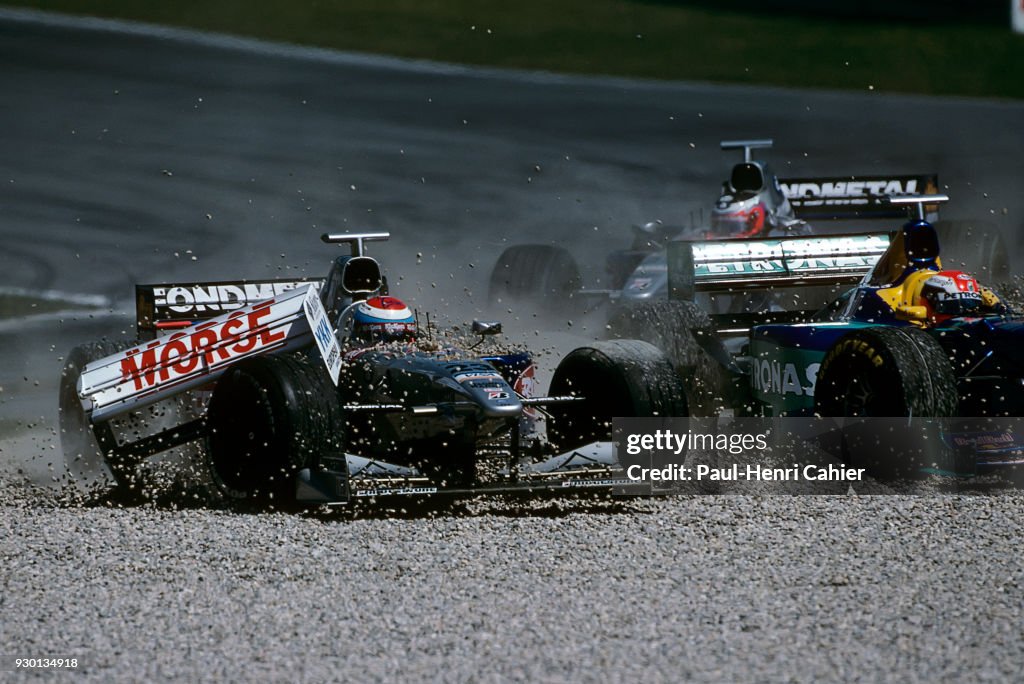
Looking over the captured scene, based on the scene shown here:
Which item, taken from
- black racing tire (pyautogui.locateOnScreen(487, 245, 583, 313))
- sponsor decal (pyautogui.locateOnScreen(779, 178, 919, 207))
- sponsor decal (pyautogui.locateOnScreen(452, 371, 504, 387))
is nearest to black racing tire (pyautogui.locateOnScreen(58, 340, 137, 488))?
sponsor decal (pyautogui.locateOnScreen(452, 371, 504, 387))

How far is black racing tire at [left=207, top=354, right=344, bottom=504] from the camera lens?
272 inches

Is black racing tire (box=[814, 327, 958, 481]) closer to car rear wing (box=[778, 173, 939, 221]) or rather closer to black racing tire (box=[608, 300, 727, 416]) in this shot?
black racing tire (box=[608, 300, 727, 416])

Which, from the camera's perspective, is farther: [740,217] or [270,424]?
Answer: [740,217]

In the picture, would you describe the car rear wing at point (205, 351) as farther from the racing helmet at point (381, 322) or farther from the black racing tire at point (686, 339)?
the black racing tire at point (686, 339)

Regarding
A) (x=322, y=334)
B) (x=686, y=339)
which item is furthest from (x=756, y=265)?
(x=322, y=334)

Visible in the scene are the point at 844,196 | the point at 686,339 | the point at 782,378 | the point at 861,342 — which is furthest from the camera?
the point at 844,196

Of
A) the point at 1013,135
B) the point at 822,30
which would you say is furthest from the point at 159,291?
the point at 1013,135

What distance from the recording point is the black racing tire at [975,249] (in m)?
13.8

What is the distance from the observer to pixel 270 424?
6957mm

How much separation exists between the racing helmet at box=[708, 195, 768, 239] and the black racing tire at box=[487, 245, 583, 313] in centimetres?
154

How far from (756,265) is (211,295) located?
3992 millimetres

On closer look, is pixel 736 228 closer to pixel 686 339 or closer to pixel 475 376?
pixel 686 339

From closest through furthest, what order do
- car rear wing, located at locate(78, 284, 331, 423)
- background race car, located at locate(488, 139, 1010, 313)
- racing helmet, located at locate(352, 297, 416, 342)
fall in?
car rear wing, located at locate(78, 284, 331, 423) → racing helmet, located at locate(352, 297, 416, 342) → background race car, located at locate(488, 139, 1010, 313)

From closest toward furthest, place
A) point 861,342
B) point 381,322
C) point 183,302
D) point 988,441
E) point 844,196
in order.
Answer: point 988,441 → point 861,342 → point 381,322 → point 183,302 → point 844,196
